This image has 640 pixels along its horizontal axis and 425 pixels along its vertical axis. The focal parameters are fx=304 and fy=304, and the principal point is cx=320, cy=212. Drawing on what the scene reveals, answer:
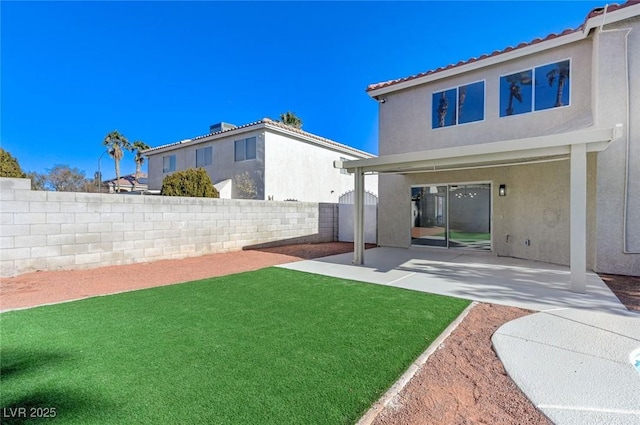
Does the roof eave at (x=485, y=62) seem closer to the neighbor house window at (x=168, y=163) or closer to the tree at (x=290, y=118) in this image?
the neighbor house window at (x=168, y=163)

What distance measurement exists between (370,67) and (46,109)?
2700 centimetres

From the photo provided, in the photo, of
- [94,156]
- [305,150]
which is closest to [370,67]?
[305,150]

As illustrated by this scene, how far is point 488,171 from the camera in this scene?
485 inches

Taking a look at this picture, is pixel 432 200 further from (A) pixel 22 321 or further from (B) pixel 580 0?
(A) pixel 22 321

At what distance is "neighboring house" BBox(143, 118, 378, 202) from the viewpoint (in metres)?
19.2

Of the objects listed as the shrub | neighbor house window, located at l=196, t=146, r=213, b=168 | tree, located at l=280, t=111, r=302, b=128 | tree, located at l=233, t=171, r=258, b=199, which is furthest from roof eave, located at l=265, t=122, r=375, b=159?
tree, located at l=280, t=111, r=302, b=128

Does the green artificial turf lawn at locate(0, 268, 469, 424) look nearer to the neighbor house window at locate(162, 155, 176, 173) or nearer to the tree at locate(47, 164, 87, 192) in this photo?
the neighbor house window at locate(162, 155, 176, 173)

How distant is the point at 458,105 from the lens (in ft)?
41.0

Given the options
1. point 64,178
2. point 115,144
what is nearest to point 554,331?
point 64,178

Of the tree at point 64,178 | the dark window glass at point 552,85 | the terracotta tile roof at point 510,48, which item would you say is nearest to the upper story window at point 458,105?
the terracotta tile roof at point 510,48

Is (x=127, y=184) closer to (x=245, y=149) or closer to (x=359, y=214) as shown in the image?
(x=245, y=149)

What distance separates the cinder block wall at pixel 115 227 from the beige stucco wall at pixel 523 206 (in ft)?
19.8

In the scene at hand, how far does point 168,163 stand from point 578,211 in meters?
26.0

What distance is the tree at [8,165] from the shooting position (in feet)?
30.8
